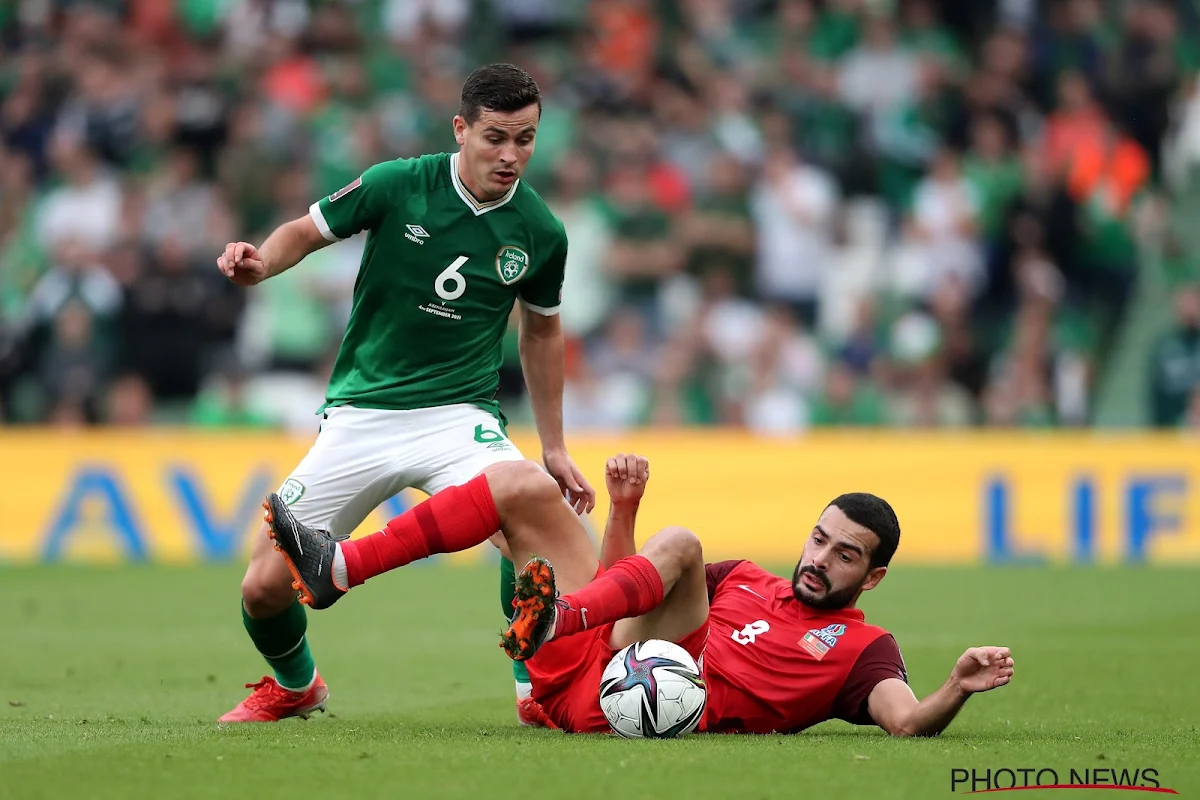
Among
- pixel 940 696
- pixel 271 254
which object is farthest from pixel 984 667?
pixel 271 254

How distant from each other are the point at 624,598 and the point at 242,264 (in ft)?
5.86

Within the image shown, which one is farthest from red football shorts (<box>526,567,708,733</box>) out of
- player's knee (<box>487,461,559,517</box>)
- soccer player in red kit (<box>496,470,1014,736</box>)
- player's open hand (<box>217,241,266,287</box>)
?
player's open hand (<box>217,241,266,287</box>)

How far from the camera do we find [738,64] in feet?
61.7

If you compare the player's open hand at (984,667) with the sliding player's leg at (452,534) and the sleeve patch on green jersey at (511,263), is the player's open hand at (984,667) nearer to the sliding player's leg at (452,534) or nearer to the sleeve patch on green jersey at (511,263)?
the sliding player's leg at (452,534)

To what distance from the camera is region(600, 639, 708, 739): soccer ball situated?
5707mm

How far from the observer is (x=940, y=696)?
5625 mm

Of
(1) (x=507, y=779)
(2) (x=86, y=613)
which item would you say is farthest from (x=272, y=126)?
(1) (x=507, y=779)

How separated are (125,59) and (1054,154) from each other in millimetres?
10251

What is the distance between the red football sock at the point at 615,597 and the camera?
5.66m

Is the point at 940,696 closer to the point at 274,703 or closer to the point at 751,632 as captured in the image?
the point at 751,632

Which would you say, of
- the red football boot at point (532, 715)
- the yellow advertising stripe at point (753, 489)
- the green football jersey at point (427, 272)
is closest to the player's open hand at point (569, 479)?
the green football jersey at point (427, 272)

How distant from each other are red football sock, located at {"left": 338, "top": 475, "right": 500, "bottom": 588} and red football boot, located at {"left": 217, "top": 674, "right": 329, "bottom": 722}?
0.90m

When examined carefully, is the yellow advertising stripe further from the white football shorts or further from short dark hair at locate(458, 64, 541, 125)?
short dark hair at locate(458, 64, 541, 125)

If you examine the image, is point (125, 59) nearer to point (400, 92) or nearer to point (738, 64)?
point (400, 92)
